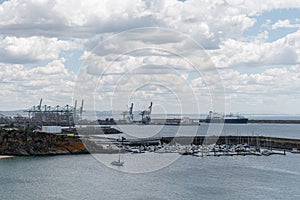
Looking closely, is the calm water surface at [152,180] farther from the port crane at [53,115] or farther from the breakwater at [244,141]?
the port crane at [53,115]

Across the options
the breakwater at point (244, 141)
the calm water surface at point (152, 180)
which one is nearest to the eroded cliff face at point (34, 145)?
the calm water surface at point (152, 180)

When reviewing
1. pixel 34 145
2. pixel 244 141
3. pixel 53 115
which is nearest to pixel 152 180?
pixel 34 145

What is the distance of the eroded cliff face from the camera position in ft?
138

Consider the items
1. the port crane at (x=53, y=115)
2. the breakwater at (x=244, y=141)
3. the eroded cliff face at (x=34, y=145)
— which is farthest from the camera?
the port crane at (x=53, y=115)

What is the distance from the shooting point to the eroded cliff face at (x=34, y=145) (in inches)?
Result: 1661

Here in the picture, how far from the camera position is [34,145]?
1690 inches

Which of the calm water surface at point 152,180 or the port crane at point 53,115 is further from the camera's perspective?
the port crane at point 53,115

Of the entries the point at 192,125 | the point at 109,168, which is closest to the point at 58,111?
the point at 192,125

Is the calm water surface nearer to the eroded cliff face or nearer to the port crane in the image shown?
the eroded cliff face

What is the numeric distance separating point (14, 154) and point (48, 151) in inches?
115

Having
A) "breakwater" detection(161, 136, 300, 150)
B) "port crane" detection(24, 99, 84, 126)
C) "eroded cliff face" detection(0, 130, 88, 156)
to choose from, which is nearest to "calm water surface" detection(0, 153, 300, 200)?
"eroded cliff face" detection(0, 130, 88, 156)

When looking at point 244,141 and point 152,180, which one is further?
point 244,141

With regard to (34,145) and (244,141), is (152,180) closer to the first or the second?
(34,145)

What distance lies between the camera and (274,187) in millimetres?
27312
